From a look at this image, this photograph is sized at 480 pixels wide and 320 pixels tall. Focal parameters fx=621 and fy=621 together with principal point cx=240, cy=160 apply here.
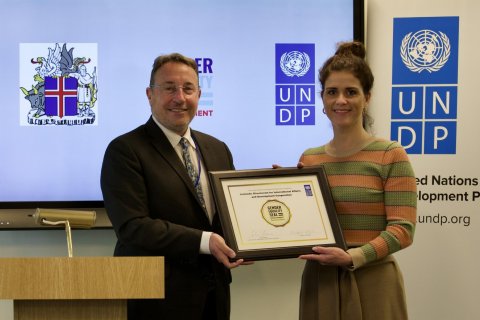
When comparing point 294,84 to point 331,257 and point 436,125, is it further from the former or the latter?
point 331,257

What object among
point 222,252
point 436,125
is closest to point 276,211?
point 222,252

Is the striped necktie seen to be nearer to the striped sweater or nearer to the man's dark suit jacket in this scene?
the man's dark suit jacket

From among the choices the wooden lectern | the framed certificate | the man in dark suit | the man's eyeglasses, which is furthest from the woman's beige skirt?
the man's eyeglasses

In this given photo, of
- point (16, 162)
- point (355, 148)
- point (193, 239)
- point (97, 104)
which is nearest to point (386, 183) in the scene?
point (355, 148)

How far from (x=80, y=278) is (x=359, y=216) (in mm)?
1052

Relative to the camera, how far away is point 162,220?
7.92ft

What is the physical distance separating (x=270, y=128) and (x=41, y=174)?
130 cm

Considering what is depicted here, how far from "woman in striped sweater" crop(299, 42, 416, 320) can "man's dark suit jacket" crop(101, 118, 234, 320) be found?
0.42 m

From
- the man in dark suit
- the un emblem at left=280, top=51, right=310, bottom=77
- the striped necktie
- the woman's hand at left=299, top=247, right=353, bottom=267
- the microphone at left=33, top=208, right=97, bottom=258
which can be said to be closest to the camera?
the microphone at left=33, top=208, right=97, bottom=258

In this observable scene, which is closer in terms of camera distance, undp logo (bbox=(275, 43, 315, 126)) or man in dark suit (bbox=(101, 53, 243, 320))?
man in dark suit (bbox=(101, 53, 243, 320))

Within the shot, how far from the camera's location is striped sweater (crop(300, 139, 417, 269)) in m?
2.16

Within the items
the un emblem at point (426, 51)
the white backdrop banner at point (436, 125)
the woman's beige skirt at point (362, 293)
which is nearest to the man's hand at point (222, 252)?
the woman's beige skirt at point (362, 293)

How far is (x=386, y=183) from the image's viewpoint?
2213mm

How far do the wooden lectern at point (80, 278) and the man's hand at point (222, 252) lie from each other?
631 millimetres
